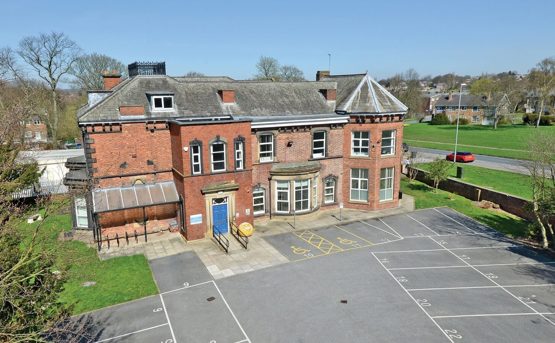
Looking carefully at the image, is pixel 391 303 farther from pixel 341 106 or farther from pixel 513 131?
pixel 513 131

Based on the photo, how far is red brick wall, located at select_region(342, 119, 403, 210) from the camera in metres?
27.0

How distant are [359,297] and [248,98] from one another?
1620 cm

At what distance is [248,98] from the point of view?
2677 centimetres

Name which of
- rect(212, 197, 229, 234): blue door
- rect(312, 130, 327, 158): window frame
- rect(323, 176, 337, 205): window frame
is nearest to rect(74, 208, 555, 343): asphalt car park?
rect(212, 197, 229, 234): blue door

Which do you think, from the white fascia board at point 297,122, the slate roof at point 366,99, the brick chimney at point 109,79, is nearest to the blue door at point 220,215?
the white fascia board at point 297,122

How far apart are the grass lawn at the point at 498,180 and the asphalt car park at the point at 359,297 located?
1218 centimetres

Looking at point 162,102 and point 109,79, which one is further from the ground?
point 109,79

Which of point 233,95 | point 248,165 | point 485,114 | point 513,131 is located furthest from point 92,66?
point 485,114

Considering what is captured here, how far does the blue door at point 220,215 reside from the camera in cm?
2311

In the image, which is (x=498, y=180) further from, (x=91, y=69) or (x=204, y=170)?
(x=91, y=69)

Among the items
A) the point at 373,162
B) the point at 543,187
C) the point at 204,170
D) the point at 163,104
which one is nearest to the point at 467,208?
the point at 543,187

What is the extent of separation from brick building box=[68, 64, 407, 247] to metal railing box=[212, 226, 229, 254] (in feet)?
0.84

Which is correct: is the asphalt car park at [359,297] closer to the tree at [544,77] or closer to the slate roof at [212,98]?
the slate roof at [212,98]

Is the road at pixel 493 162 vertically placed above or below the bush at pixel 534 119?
below
